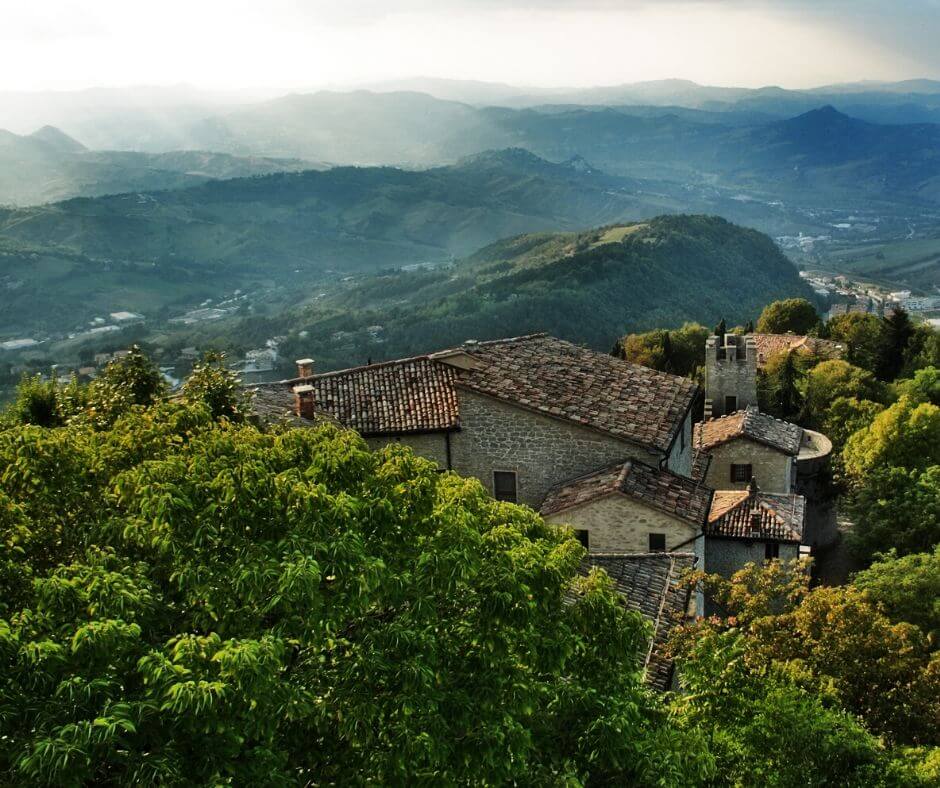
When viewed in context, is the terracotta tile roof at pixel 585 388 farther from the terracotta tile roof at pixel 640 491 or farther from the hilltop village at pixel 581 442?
the terracotta tile roof at pixel 640 491

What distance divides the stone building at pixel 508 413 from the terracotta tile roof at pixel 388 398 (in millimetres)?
34

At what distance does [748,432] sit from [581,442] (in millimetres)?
13172

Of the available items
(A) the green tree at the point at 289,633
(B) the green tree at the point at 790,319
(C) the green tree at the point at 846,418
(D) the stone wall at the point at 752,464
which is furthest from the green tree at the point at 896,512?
(B) the green tree at the point at 790,319

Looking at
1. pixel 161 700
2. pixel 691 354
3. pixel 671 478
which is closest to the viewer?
pixel 161 700

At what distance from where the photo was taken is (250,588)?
9.58m

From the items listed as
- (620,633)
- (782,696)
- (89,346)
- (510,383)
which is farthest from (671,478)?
(89,346)

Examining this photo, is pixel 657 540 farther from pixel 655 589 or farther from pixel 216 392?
pixel 216 392

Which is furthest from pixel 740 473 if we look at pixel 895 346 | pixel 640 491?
pixel 895 346

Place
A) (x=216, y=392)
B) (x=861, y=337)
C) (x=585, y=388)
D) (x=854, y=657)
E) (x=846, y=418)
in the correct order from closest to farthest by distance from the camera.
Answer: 1. (x=854, y=657)
2. (x=216, y=392)
3. (x=585, y=388)
4. (x=846, y=418)
5. (x=861, y=337)

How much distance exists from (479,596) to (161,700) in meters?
3.95

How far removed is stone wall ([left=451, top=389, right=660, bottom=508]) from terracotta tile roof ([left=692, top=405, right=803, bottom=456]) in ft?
40.5

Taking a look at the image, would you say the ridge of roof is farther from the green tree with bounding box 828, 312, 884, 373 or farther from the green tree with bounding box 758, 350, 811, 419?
the green tree with bounding box 828, 312, 884, 373

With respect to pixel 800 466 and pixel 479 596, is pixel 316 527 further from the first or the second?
pixel 800 466

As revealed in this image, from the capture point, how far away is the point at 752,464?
36.9 metres
